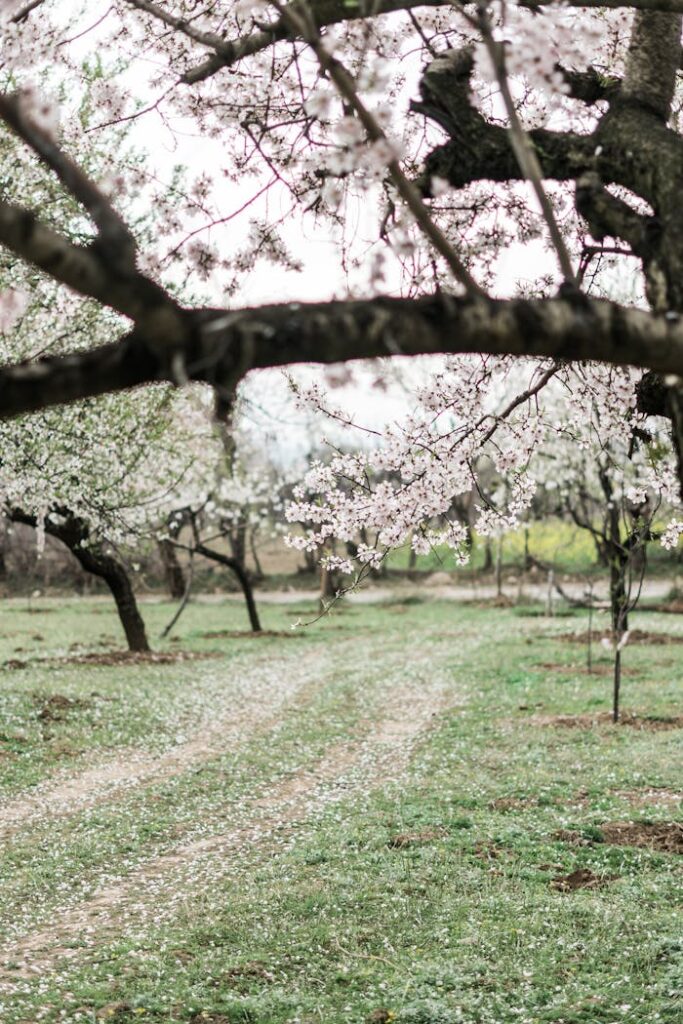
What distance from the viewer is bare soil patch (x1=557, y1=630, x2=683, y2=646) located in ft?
85.9

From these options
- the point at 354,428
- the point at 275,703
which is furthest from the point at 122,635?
the point at 354,428

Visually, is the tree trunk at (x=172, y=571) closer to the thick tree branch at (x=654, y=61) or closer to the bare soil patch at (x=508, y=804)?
the bare soil patch at (x=508, y=804)

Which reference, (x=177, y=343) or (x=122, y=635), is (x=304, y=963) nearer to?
(x=177, y=343)

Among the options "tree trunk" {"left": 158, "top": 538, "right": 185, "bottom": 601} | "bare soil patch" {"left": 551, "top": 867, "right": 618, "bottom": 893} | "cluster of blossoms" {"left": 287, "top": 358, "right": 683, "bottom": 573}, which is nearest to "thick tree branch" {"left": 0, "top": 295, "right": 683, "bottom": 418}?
"cluster of blossoms" {"left": 287, "top": 358, "right": 683, "bottom": 573}

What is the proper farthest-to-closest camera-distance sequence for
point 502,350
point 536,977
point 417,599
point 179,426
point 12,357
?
1. point 417,599
2. point 179,426
3. point 12,357
4. point 536,977
5. point 502,350

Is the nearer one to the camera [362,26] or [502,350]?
[502,350]

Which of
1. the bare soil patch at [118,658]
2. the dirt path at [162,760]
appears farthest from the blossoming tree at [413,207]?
the bare soil patch at [118,658]

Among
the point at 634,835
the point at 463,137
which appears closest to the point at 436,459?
the point at 463,137

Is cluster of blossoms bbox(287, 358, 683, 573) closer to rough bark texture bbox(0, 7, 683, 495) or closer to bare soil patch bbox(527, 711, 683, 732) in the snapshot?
rough bark texture bbox(0, 7, 683, 495)

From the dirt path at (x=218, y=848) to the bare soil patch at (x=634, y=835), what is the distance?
3023 millimetres

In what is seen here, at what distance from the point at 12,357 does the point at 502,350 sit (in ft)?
45.0

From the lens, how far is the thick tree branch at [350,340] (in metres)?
3.41

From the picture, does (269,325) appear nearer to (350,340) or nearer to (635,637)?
(350,340)

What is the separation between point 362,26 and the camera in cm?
690
